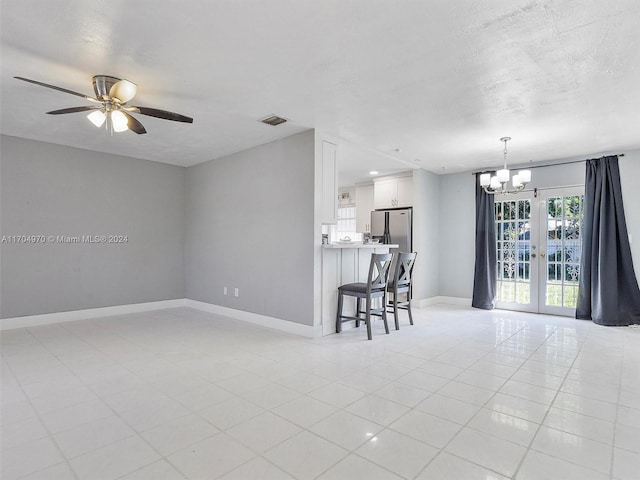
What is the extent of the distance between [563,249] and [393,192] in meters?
2.84

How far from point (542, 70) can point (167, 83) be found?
3.00 meters

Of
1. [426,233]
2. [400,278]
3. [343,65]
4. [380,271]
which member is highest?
[343,65]

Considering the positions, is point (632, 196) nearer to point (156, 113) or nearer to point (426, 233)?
point (426, 233)

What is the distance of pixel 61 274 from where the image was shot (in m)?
4.88

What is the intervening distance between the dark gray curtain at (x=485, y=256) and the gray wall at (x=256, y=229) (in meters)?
3.41

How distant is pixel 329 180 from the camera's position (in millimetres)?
4336

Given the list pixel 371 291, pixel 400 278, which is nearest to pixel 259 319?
pixel 371 291

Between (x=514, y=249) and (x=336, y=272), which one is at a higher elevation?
(x=514, y=249)

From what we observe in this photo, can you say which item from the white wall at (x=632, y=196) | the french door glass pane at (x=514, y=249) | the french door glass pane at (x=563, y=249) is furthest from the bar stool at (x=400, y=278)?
the white wall at (x=632, y=196)

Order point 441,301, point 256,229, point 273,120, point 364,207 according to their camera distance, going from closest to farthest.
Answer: point 273,120
point 256,229
point 441,301
point 364,207

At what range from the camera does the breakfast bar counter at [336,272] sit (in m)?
4.24

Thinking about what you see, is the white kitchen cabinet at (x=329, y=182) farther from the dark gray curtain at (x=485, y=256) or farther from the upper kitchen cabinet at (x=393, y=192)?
the dark gray curtain at (x=485, y=256)

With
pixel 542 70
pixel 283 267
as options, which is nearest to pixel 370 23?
pixel 542 70

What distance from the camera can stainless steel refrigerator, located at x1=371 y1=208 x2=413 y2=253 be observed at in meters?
6.17
